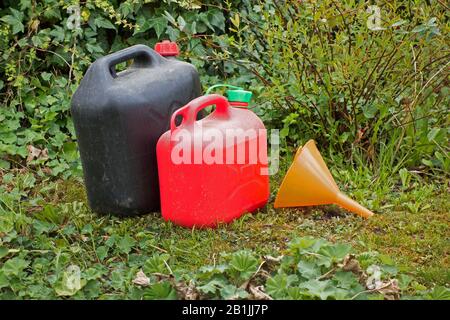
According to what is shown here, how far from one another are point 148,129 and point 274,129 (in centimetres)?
99

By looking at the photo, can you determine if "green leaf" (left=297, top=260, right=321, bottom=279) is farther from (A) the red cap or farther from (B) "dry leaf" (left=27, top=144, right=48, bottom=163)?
(B) "dry leaf" (left=27, top=144, right=48, bottom=163)

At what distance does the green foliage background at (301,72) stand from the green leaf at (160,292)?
149 centimetres

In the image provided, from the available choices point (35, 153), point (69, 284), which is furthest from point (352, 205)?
point (35, 153)

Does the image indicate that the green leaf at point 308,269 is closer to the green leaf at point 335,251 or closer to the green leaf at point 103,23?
the green leaf at point 335,251

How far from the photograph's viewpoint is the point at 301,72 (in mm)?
3361

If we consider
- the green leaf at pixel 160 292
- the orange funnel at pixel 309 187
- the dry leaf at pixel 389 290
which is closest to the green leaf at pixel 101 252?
the green leaf at pixel 160 292

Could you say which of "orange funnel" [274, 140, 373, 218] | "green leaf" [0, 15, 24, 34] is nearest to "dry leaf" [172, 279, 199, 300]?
"orange funnel" [274, 140, 373, 218]

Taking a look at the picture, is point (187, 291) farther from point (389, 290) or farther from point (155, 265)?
point (389, 290)

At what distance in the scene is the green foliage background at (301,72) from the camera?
3248 millimetres

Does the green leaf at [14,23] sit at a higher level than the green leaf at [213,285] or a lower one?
higher

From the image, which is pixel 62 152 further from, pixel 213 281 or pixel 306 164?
pixel 213 281

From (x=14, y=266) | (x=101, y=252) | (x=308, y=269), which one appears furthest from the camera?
(x=101, y=252)

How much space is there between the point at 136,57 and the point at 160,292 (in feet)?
4.09

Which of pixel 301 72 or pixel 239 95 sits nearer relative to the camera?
pixel 239 95
